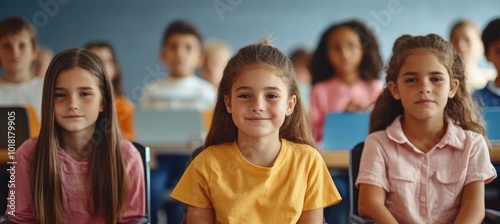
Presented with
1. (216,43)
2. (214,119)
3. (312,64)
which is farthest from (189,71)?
(214,119)

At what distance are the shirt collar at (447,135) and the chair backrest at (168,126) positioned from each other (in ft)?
4.93

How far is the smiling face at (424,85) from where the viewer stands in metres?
2.07

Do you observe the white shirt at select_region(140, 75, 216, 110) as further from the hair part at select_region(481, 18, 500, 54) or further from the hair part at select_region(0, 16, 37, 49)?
the hair part at select_region(481, 18, 500, 54)

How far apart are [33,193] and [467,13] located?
620cm

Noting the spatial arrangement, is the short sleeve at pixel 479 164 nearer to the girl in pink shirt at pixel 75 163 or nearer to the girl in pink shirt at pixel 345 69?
the girl in pink shirt at pixel 75 163

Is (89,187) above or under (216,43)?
under

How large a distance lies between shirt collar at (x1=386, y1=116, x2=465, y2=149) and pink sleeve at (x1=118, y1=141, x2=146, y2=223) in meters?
0.87

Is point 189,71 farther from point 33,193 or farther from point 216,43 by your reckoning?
point 33,193

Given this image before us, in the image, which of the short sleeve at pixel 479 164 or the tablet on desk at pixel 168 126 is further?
the tablet on desk at pixel 168 126

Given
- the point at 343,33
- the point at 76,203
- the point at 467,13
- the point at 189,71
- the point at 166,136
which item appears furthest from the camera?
the point at 467,13

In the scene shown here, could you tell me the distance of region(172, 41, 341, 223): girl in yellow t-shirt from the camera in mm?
1869

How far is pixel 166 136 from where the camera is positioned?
3549 millimetres

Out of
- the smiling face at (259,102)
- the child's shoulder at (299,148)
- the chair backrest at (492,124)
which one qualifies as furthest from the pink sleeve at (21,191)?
the chair backrest at (492,124)

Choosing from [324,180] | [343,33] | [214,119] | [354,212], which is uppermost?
[343,33]
